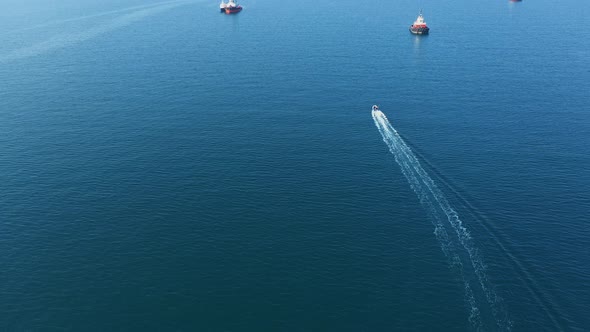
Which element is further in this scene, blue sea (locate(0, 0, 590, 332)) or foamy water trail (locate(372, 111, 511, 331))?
blue sea (locate(0, 0, 590, 332))

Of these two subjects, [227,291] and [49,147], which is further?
[49,147]

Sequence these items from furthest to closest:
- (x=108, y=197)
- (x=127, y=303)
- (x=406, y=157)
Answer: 1. (x=406, y=157)
2. (x=108, y=197)
3. (x=127, y=303)

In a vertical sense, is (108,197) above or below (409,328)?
above

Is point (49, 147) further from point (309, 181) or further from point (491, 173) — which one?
point (491, 173)

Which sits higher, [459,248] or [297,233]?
[297,233]

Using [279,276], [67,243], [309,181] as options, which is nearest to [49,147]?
[67,243]

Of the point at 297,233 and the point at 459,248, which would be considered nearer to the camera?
the point at 459,248

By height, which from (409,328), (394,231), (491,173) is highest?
(491,173)

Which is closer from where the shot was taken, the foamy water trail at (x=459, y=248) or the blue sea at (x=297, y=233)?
the foamy water trail at (x=459, y=248)
